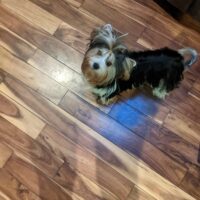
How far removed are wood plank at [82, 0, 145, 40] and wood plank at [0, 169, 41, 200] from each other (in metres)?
0.90

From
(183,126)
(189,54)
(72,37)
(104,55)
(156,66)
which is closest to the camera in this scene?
(104,55)

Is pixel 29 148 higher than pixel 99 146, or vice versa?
pixel 99 146

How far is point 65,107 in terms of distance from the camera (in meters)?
1.69

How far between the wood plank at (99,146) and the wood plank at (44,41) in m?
0.22

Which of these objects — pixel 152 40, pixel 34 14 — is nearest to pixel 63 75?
pixel 34 14

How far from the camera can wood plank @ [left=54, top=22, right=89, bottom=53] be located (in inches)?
70.6

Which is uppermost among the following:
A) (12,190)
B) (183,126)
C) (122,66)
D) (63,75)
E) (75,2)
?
(122,66)

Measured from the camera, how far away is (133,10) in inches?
73.8

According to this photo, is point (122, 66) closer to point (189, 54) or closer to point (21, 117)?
point (189, 54)

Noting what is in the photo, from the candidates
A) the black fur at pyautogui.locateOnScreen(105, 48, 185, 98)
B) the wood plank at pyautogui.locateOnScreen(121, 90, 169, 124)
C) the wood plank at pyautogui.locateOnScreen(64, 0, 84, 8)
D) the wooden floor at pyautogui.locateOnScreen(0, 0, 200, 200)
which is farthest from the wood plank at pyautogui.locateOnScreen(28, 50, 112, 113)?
the wood plank at pyautogui.locateOnScreen(64, 0, 84, 8)

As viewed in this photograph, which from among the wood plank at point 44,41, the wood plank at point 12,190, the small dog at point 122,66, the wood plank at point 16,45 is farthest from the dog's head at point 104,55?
the wood plank at point 12,190

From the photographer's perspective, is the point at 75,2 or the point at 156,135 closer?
the point at 156,135

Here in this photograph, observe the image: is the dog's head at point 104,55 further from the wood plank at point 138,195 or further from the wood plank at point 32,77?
the wood plank at point 138,195

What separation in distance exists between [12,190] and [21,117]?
0.34 m
